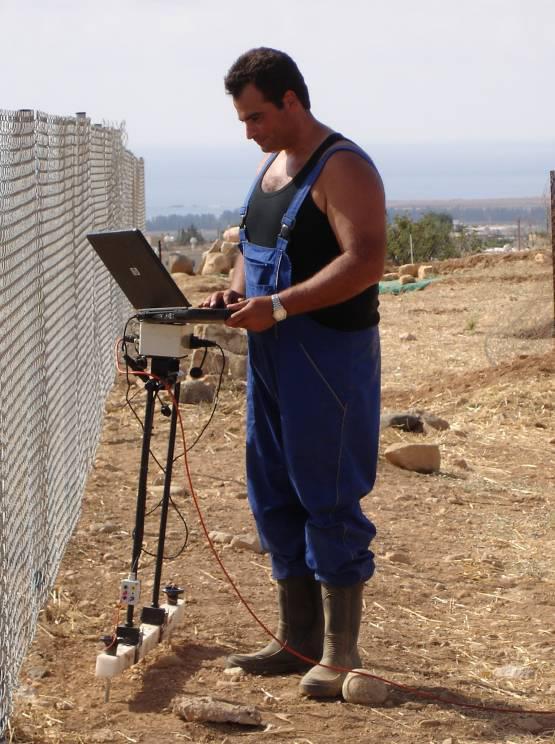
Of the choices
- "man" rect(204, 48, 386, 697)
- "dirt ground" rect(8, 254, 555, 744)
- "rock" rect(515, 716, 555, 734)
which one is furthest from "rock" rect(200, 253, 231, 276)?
"rock" rect(515, 716, 555, 734)

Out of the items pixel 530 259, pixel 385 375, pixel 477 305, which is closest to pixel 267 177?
pixel 385 375

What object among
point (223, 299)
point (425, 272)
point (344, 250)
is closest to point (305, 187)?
point (344, 250)

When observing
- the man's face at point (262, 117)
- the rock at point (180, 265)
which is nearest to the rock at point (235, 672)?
the man's face at point (262, 117)

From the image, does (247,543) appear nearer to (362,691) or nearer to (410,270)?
(362,691)

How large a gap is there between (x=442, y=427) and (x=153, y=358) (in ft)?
19.2

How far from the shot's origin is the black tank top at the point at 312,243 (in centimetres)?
457

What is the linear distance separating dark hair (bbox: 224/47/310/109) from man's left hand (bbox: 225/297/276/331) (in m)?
0.68

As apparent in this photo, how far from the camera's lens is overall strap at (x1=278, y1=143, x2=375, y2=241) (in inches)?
178

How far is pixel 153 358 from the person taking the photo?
4.75m

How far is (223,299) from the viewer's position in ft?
15.8

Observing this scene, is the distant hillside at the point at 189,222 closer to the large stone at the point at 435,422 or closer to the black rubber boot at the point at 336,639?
the large stone at the point at 435,422

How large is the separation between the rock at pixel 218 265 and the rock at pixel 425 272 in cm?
346

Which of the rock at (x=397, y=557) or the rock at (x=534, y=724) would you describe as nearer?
the rock at (x=534, y=724)

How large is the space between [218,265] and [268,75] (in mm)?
20177
